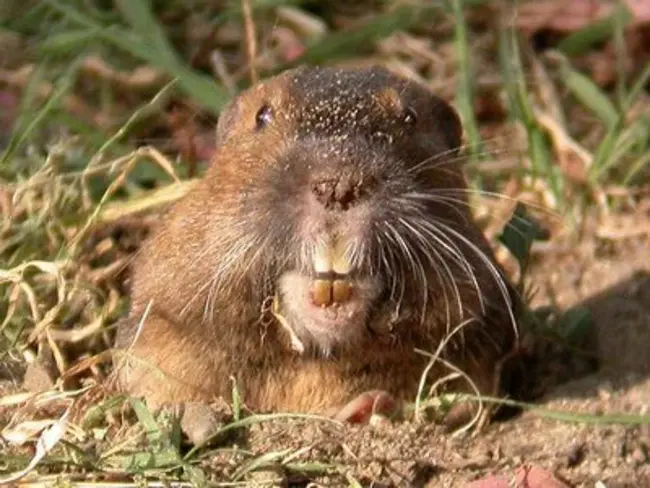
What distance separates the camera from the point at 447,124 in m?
4.62

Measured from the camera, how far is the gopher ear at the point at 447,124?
15.0ft

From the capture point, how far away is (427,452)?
Result: 3.98 m

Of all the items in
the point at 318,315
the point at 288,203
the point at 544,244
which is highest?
the point at 288,203

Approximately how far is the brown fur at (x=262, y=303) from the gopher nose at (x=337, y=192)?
215 millimetres

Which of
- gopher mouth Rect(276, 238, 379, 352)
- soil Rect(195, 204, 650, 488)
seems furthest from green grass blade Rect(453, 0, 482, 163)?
gopher mouth Rect(276, 238, 379, 352)

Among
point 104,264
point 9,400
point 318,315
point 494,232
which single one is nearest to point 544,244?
point 494,232

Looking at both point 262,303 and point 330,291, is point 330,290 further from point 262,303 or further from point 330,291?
point 262,303

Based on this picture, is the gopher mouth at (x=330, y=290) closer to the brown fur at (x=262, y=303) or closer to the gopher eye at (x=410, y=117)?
the brown fur at (x=262, y=303)

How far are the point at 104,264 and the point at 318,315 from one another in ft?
4.12

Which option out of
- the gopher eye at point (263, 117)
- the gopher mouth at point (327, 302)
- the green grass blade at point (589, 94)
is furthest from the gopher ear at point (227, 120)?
the green grass blade at point (589, 94)

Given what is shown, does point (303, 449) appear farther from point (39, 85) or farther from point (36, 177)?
point (39, 85)

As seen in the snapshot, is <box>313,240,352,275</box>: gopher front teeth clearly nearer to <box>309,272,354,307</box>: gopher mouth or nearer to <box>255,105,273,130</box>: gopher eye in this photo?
<box>309,272,354,307</box>: gopher mouth

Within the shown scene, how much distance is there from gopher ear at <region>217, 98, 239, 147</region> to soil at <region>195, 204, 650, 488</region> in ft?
2.91

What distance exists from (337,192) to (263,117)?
1.98ft
